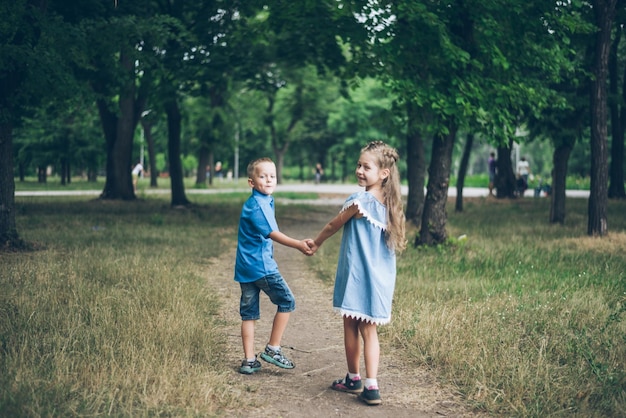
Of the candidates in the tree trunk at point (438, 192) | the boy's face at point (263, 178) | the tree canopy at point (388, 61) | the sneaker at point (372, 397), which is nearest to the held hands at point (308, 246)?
the boy's face at point (263, 178)

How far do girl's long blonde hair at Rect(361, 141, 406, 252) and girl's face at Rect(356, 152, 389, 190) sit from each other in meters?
0.03

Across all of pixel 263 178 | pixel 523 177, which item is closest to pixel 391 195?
pixel 263 178

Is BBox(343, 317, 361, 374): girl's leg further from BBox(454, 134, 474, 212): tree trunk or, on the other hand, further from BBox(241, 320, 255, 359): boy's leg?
BBox(454, 134, 474, 212): tree trunk

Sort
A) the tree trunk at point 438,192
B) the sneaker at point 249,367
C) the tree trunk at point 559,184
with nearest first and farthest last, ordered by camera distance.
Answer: the sneaker at point 249,367
the tree trunk at point 438,192
the tree trunk at point 559,184

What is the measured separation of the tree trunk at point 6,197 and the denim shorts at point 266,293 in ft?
22.7

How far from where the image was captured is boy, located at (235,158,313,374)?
5.02m

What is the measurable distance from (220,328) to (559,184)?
12.3m

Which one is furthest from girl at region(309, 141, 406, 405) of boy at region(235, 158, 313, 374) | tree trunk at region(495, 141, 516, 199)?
tree trunk at region(495, 141, 516, 199)

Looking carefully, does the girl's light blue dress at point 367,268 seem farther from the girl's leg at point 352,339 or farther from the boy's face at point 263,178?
the boy's face at point 263,178

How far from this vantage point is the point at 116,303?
668 centimetres

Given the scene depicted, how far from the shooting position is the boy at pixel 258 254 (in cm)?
502

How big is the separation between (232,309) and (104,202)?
16.2 meters

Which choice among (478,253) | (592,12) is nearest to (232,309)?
(478,253)

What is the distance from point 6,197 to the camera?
35.7 ft
